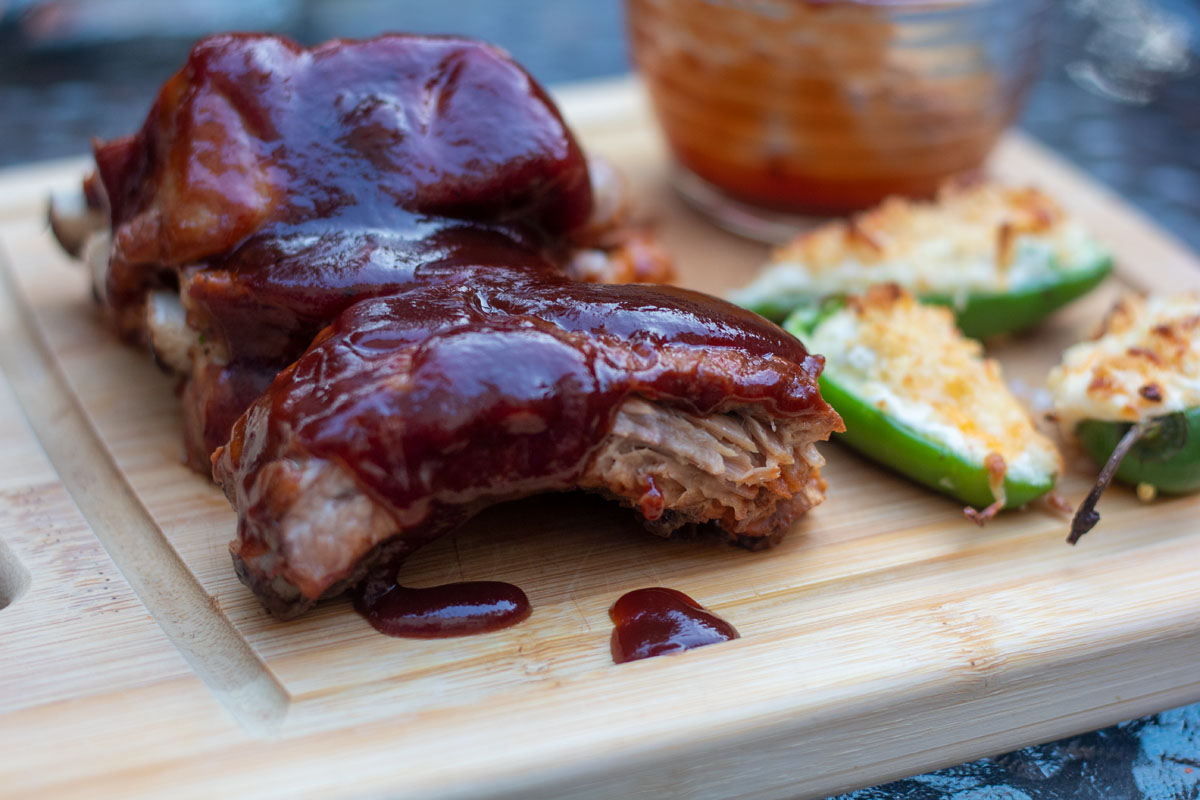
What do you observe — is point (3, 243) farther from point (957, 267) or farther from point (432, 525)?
point (957, 267)

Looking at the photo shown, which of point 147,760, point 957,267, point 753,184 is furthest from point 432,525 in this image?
point 753,184

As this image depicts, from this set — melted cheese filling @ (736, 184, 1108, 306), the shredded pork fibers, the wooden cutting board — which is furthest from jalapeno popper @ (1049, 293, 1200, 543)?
the shredded pork fibers

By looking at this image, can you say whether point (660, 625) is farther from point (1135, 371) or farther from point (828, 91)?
point (828, 91)

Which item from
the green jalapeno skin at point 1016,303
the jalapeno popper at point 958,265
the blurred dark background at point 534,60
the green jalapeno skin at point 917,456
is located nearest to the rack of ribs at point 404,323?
the green jalapeno skin at point 917,456

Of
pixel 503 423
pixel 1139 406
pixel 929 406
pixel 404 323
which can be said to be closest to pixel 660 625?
pixel 503 423

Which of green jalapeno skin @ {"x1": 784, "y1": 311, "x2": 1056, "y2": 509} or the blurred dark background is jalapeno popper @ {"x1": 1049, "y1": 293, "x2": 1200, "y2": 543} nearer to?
green jalapeno skin @ {"x1": 784, "y1": 311, "x2": 1056, "y2": 509}

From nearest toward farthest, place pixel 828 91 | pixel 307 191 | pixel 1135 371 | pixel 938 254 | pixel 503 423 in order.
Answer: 1. pixel 503 423
2. pixel 307 191
3. pixel 1135 371
4. pixel 938 254
5. pixel 828 91
